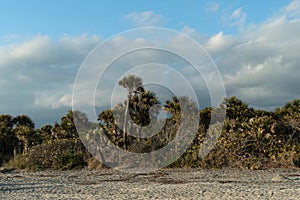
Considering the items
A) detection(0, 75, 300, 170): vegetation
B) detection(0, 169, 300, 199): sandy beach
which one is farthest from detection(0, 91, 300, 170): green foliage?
detection(0, 169, 300, 199): sandy beach

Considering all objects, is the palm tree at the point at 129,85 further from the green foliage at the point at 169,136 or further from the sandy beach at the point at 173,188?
the sandy beach at the point at 173,188

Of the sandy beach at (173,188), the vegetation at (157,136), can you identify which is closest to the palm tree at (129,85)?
the vegetation at (157,136)

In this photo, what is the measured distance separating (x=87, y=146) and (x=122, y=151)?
77.9 inches

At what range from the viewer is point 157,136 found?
2228 cm

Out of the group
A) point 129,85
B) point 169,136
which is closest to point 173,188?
point 169,136

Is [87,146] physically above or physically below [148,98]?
below

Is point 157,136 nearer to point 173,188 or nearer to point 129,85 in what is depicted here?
point 129,85

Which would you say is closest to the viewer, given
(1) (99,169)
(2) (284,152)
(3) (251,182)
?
(3) (251,182)

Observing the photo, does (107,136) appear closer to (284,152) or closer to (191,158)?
(191,158)

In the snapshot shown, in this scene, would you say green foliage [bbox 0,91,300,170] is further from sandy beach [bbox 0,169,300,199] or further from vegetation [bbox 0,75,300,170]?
sandy beach [bbox 0,169,300,199]

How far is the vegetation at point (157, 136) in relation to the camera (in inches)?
789

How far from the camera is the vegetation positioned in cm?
2005

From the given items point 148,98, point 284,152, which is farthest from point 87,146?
point 284,152

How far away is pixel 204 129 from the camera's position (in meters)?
21.8
